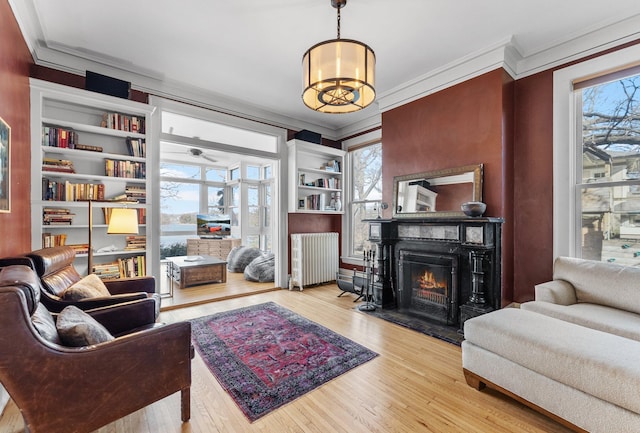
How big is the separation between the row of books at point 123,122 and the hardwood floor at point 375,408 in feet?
9.03

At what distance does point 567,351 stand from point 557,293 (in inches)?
46.6

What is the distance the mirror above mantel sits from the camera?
3232 millimetres

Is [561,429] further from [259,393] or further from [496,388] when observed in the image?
[259,393]

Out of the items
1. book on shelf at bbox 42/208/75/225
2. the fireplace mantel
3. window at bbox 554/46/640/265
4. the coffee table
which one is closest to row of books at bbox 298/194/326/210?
the fireplace mantel

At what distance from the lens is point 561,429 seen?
1.63m

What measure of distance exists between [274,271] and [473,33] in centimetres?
439

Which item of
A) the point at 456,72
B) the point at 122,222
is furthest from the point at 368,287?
the point at 122,222

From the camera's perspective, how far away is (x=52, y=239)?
3.02m

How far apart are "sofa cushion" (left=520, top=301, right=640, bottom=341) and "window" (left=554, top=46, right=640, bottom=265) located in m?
0.79

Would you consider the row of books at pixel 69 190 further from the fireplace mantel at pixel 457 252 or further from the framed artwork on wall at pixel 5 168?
the fireplace mantel at pixel 457 252

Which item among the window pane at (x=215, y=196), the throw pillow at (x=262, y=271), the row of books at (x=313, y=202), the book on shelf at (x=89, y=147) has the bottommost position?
the throw pillow at (x=262, y=271)

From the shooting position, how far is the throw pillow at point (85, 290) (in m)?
1.98

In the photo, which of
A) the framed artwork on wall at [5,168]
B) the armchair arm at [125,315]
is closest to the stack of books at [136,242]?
the framed artwork on wall at [5,168]

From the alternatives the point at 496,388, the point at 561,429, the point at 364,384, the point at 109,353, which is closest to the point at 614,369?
the point at 561,429
